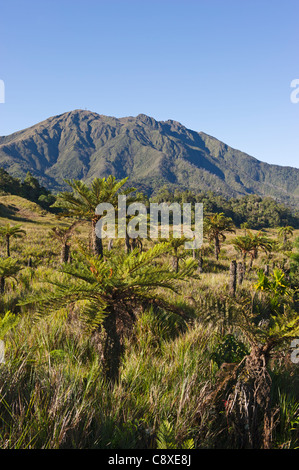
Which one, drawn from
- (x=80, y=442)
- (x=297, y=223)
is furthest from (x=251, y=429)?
(x=297, y=223)

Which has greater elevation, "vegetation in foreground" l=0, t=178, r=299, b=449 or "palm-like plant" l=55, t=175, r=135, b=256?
"palm-like plant" l=55, t=175, r=135, b=256

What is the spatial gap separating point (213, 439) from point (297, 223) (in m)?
106

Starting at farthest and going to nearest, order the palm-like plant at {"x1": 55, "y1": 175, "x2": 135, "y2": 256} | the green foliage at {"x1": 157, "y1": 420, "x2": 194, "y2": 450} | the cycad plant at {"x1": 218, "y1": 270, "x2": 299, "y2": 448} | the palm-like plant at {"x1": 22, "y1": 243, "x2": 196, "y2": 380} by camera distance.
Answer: the palm-like plant at {"x1": 55, "y1": 175, "x2": 135, "y2": 256}
the palm-like plant at {"x1": 22, "y1": 243, "x2": 196, "y2": 380}
the cycad plant at {"x1": 218, "y1": 270, "x2": 299, "y2": 448}
the green foliage at {"x1": 157, "y1": 420, "x2": 194, "y2": 450}

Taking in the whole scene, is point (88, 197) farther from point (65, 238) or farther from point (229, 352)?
point (229, 352)

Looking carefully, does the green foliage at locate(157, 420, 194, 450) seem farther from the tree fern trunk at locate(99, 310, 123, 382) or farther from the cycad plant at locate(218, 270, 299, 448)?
the tree fern trunk at locate(99, 310, 123, 382)

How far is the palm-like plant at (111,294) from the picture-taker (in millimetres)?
2268

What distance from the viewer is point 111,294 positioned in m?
2.50

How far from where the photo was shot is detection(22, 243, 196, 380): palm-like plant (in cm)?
227

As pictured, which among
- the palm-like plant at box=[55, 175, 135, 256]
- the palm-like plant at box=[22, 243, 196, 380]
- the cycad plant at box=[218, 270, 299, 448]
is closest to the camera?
the cycad plant at box=[218, 270, 299, 448]

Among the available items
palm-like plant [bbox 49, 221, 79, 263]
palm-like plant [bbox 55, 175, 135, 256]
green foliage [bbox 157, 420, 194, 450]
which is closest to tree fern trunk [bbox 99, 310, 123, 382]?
green foliage [bbox 157, 420, 194, 450]

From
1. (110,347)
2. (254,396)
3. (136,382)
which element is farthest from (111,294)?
(254,396)

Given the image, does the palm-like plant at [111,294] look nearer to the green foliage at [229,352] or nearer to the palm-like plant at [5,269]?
the green foliage at [229,352]
